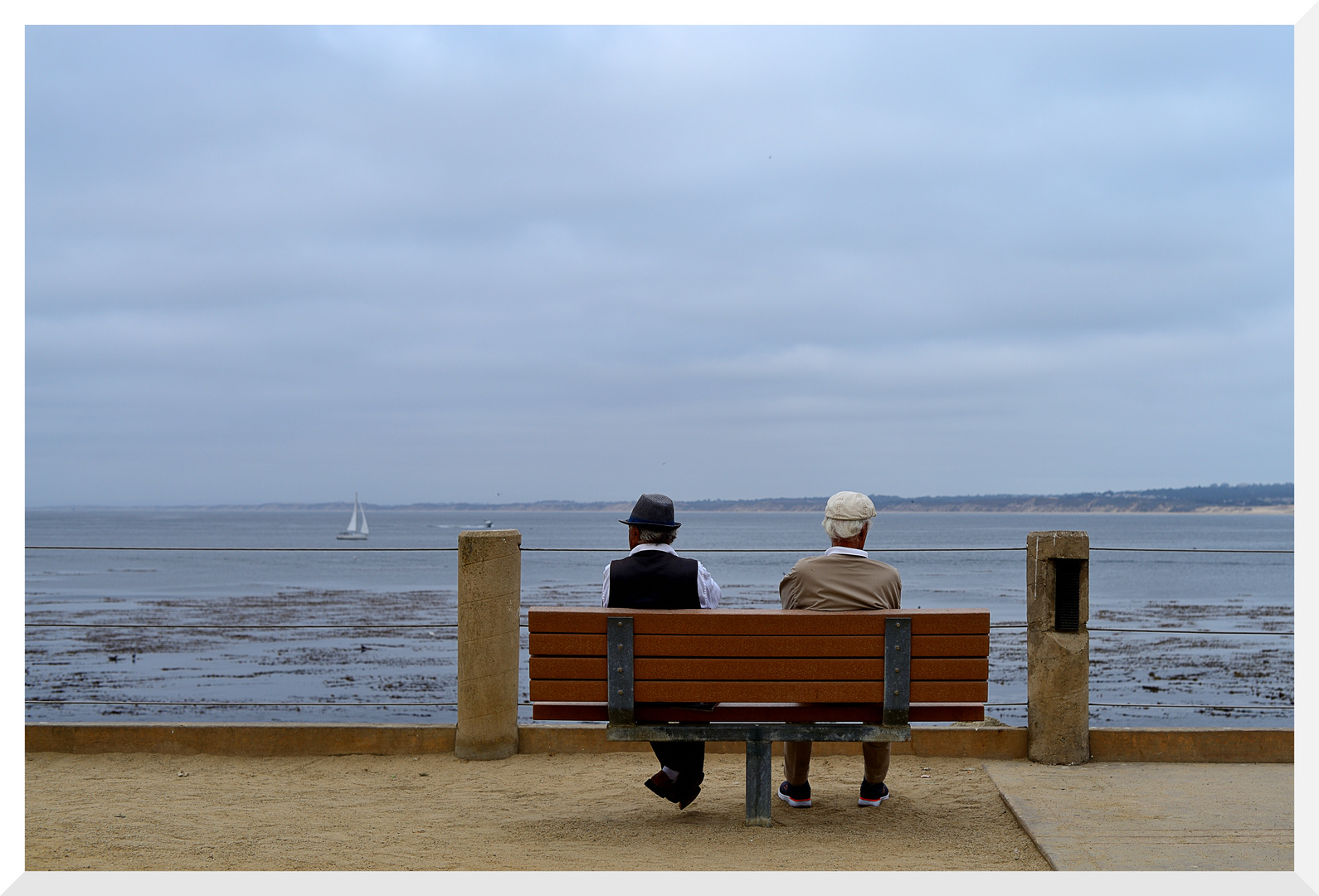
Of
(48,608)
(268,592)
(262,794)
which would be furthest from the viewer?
(268,592)

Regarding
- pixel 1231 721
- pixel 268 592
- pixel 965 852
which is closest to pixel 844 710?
pixel 965 852

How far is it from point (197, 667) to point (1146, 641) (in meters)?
21.5

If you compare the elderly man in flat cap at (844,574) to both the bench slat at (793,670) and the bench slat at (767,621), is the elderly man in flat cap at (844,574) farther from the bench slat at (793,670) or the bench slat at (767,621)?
the bench slat at (793,670)

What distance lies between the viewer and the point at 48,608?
31.5 meters

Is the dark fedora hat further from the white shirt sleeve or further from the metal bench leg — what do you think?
the metal bench leg

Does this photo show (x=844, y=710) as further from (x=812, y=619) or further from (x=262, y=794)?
(x=262, y=794)

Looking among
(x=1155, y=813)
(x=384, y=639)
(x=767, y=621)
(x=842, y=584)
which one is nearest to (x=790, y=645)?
(x=767, y=621)

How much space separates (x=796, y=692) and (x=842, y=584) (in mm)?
503

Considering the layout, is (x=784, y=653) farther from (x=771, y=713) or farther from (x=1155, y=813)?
(x=1155, y=813)

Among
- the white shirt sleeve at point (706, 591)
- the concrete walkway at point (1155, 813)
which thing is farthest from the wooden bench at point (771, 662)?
the concrete walkway at point (1155, 813)

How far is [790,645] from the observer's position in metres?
4.15

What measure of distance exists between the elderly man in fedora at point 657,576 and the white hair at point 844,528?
1.79ft

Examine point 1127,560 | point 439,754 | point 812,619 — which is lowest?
point 1127,560

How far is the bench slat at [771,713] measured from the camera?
4.27 m
